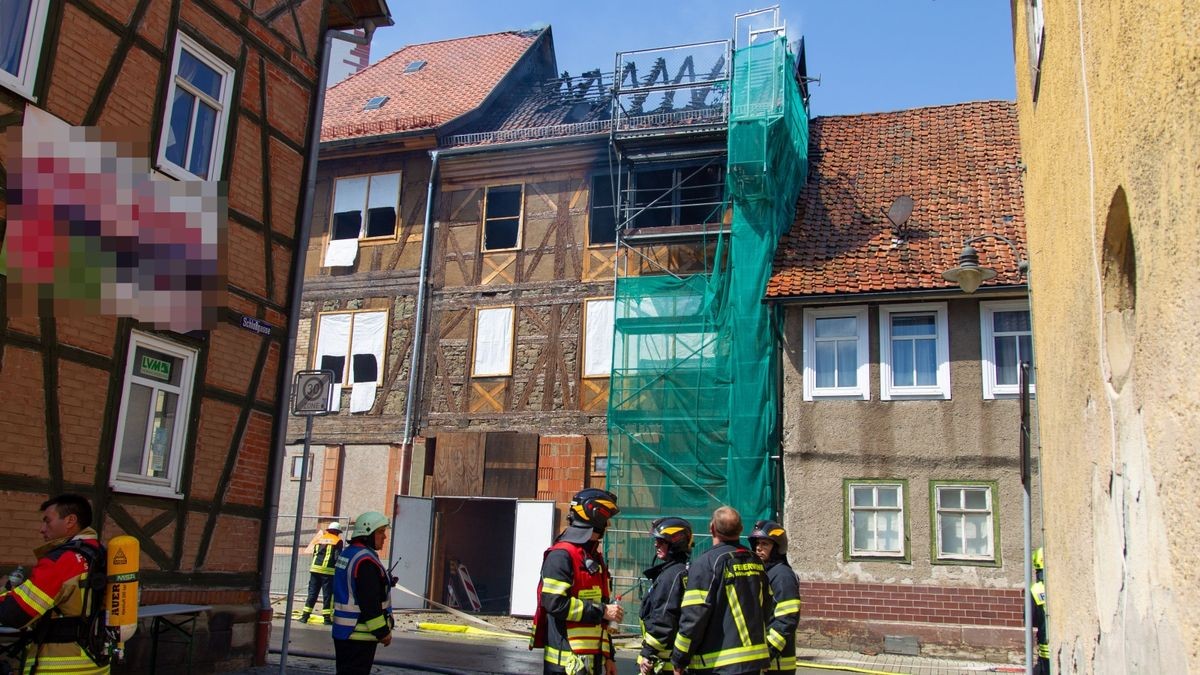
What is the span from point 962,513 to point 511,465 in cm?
886

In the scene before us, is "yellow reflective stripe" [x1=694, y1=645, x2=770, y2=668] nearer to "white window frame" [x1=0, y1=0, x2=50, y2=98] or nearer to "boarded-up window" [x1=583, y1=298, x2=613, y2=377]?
"white window frame" [x1=0, y1=0, x2=50, y2=98]

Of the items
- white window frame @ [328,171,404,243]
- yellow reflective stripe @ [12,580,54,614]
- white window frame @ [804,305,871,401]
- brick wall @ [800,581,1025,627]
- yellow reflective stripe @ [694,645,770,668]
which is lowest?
brick wall @ [800,581,1025,627]

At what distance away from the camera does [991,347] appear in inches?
701

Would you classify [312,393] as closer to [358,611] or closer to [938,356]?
[358,611]

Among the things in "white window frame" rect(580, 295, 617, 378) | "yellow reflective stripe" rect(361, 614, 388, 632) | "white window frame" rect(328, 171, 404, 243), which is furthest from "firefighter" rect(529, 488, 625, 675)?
"white window frame" rect(328, 171, 404, 243)

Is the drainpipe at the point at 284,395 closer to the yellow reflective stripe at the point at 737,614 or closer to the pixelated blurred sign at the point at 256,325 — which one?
the pixelated blurred sign at the point at 256,325

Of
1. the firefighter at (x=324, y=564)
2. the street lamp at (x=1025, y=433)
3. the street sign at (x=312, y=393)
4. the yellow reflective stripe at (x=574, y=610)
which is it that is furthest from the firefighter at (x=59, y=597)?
the firefighter at (x=324, y=564)

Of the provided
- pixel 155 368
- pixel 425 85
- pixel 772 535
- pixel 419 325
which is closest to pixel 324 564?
pixel 419 325

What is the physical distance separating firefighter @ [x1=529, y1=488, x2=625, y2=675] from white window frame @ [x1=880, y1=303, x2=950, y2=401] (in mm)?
12313

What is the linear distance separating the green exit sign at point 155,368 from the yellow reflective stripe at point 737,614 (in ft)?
22.6

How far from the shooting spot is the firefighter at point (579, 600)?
6.49 metres

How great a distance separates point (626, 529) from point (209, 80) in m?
11.6

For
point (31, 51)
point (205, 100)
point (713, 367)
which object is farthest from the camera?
point (713, 367)

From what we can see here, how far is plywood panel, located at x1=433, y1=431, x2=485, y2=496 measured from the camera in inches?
850
